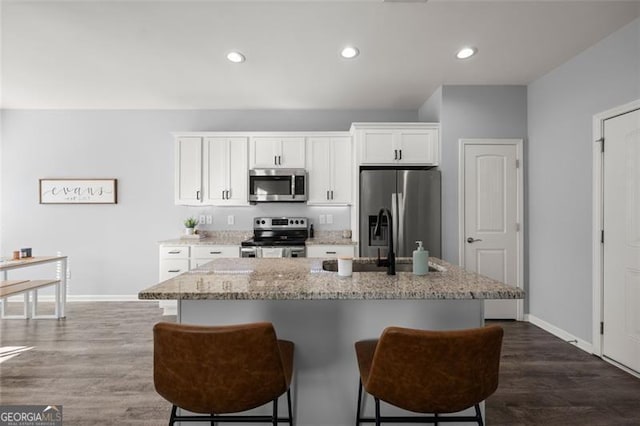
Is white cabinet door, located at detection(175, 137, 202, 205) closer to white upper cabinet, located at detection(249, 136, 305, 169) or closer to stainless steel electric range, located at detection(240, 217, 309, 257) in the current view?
→ white upper cabinet, located at detection(249, 136, 305, 169)

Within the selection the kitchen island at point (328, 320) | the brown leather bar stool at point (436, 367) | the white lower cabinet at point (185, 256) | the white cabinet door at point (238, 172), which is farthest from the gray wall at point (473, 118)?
the brown leather bar stool at point (436, 367)

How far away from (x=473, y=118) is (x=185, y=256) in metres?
3.82

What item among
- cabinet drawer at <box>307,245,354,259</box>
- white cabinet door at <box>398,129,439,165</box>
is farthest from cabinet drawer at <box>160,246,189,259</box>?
white cabinet door at <box>398,129,439,165</box>

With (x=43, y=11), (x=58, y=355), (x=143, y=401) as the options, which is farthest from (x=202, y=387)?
(x=43, y=11)

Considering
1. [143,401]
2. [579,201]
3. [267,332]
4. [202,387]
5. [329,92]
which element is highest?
[329,92]

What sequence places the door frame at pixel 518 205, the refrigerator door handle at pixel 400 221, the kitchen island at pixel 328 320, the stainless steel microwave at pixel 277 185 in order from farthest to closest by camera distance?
the stainless steel microwave at pixel 277 185 → the door frame at pixel 518 205 → the refrigerator door handle at pixel 400 221 → the kitchen island at pixel 328 320

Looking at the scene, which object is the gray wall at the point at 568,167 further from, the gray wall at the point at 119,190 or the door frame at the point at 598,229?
the gray wall at the point at 119,190

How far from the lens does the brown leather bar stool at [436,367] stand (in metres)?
1.19

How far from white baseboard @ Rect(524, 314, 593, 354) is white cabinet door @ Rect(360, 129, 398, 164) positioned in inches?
93.6

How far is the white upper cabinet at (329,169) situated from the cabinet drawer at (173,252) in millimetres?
1691

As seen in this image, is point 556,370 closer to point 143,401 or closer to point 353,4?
point 143,401

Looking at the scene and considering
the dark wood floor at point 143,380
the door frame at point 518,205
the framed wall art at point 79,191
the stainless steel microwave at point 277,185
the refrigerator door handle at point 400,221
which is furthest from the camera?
the framed wall art at point 79,191

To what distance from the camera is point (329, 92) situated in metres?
4.09

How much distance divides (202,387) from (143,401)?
4.48 feet
